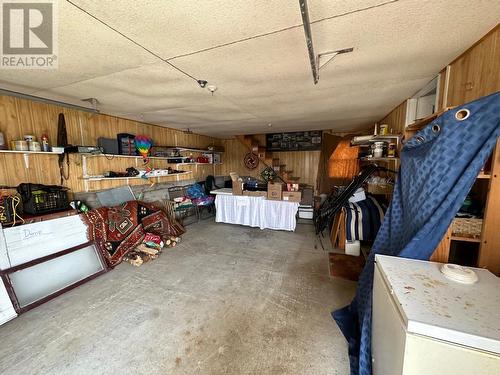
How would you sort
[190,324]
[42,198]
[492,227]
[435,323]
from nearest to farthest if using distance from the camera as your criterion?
[435,323] < [492,227] < [190,324] < [42,198]

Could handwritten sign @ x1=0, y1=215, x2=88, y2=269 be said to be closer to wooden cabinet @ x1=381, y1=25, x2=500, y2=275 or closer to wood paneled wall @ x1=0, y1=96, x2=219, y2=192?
wood paneled wall @ x1=0, y1=96, x2=219, y2=192

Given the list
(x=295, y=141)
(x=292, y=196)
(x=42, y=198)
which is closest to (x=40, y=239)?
(x=42, y=198)

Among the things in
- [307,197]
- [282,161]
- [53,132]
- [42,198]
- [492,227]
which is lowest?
[307,197]

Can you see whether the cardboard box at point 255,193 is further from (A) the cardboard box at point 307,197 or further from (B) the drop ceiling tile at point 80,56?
(B) the drop ceiling tile at point 80,56

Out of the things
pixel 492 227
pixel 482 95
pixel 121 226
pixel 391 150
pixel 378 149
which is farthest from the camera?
pixel 121 226

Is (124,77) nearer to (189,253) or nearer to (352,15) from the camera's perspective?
(352,15)

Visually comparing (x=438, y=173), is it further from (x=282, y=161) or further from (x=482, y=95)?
(x=282, y=161)

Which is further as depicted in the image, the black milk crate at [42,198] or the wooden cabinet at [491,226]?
the black milk crate at [42,198]

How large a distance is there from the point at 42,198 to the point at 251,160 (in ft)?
16.9

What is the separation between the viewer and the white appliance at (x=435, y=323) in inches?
26.1

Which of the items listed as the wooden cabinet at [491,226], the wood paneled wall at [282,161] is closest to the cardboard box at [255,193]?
the wood paneled wall at [282,161]

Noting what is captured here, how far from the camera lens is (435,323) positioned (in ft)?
2.34

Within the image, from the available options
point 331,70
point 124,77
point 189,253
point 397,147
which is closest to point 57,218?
point 189,253

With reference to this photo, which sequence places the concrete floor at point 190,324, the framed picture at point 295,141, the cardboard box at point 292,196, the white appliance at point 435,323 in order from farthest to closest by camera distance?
the framed picture at point 295,141
the cardboard box at point 292,196
the concrete floor at point 190,324
the white appliance at point 435,323
